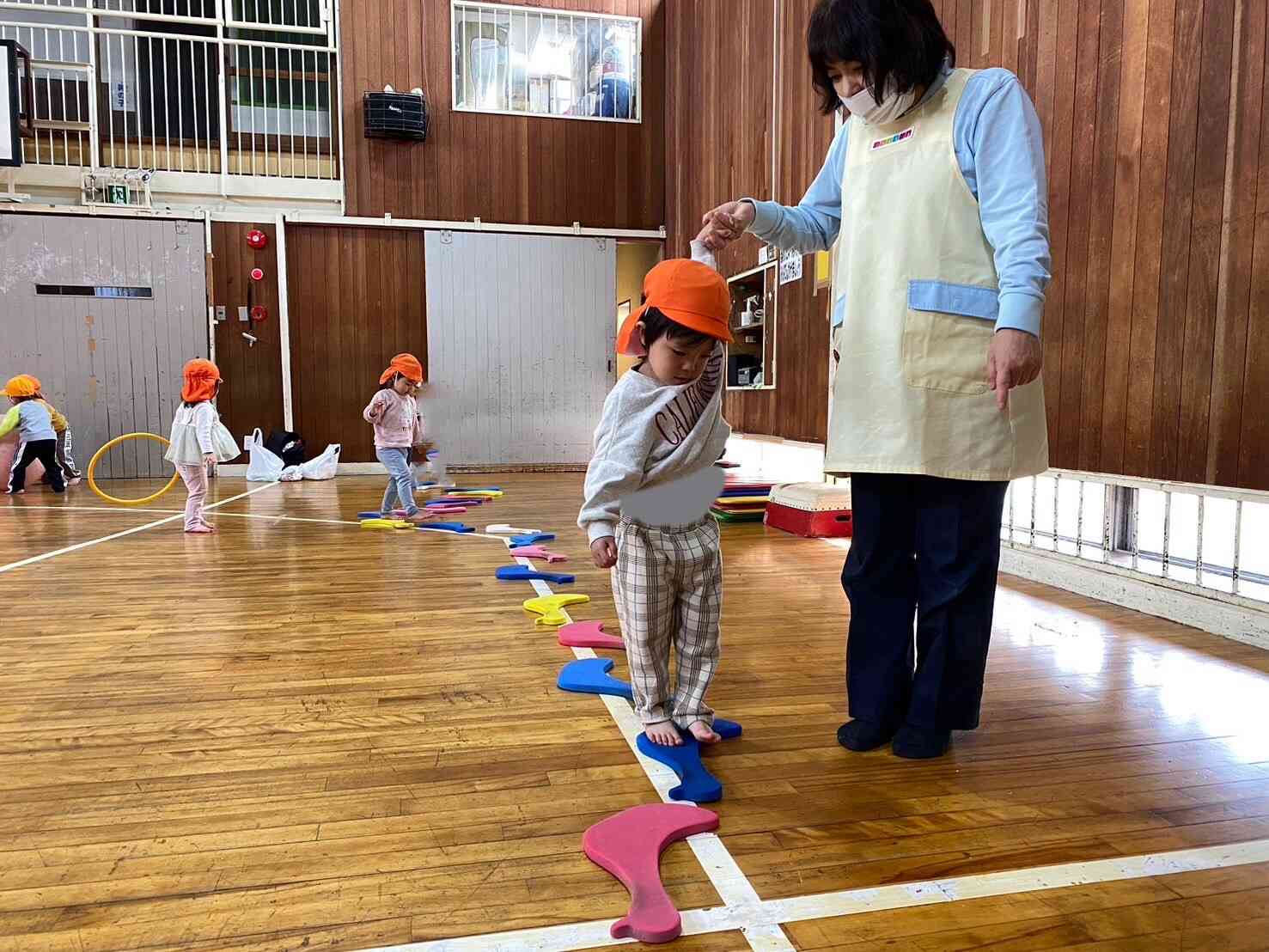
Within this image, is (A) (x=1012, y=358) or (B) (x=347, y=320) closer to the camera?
(A) (x=1012, y=358)

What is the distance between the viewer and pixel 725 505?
16.5 feet

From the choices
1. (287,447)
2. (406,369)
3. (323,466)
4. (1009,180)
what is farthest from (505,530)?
(287,447)

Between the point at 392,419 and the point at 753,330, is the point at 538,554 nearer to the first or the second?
the point at 392,419

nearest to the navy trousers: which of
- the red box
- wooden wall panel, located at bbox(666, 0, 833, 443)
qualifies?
the red box

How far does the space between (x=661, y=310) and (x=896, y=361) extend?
0.44 metres

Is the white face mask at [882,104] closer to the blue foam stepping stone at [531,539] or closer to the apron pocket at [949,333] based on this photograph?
the apron pocket at [949,333]

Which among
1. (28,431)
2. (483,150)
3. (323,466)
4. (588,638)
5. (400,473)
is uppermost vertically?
(483,150)

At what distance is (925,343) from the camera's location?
151 centimetres

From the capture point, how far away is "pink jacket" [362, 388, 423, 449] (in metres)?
4.95

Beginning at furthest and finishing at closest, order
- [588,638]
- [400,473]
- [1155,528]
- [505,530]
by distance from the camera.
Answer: [400,473] < [505,530] < [1155,528] < [588,638]

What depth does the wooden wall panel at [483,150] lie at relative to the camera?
798 cm

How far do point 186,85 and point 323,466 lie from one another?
3.88 m

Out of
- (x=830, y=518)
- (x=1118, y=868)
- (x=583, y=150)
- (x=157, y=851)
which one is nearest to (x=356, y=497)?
(x=830, y=518)

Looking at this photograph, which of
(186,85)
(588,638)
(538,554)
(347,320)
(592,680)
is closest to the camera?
(592,680)
